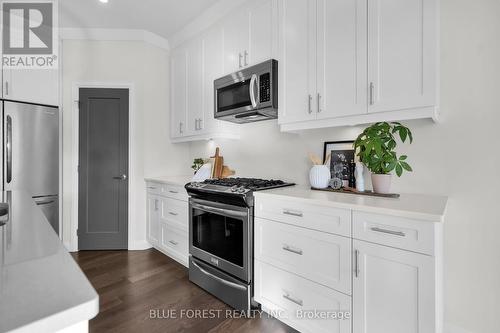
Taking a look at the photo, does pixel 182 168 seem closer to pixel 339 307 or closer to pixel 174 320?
pixel 174 320

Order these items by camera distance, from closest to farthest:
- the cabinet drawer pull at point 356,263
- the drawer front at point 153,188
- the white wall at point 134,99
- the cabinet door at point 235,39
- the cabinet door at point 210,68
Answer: the cabinet drawer pull at point 356,263 < the cabinet door at point 235,39 < the cabinet door at point 210,68 < the drawer front at point 153,188 < the white wall at point 134,99

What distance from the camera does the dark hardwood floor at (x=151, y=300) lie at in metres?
1.88

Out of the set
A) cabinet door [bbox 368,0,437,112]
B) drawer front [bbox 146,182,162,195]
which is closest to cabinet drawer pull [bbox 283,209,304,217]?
cabinet door [bbox 368,0,437,112]

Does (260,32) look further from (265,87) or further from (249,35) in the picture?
(265,87)

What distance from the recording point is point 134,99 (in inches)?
138

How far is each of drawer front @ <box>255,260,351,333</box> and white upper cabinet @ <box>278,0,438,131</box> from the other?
1.11m

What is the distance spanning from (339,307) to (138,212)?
287 centimetres

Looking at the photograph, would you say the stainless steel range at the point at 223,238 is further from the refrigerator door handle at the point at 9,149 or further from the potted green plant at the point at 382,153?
the refrigerator door handle at the point at 9,149

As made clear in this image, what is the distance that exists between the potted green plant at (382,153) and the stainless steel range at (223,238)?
77cm

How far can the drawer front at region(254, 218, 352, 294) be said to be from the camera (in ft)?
4.92

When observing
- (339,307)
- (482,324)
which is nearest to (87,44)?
(339,307)

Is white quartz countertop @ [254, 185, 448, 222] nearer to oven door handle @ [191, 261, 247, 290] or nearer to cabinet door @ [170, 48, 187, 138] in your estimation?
oven door handle @ [191, 261, 247, 290]

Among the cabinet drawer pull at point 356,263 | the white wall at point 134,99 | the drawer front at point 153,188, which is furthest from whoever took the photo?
the white wall at point 134,99

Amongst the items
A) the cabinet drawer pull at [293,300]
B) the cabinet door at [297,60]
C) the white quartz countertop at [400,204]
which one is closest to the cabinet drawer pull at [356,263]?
the white quartz countertop at [400,204]
